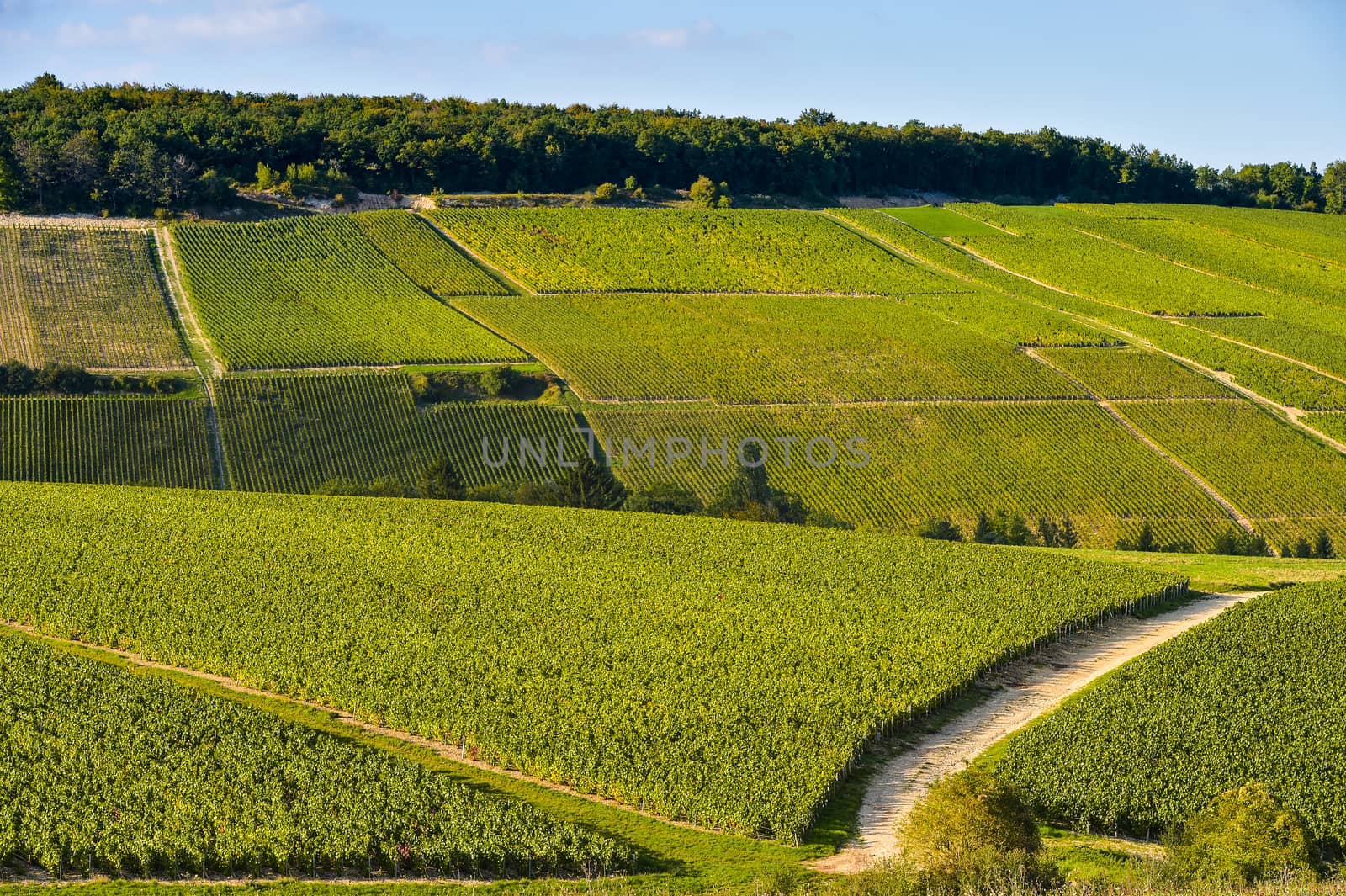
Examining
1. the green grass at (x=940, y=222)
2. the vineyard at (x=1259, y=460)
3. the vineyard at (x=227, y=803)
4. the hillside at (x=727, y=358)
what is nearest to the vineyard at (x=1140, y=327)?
the hillside at (x=727, y=358)

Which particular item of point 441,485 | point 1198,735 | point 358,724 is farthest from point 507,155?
point 1198,735

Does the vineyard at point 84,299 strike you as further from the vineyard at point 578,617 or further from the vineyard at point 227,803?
the vineyard at point 227,803

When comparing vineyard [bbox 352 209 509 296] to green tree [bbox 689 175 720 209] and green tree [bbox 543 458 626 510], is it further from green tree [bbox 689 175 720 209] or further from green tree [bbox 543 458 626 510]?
green tree [bbox 543 458 626 510]

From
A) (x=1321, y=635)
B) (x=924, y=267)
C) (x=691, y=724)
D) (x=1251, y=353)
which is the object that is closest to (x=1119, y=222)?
(x=924, y=267)

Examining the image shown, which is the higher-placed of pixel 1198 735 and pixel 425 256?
pixel 425 256

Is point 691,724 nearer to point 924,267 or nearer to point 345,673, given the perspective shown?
point 345,673

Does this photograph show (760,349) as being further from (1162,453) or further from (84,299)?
(84,299)
